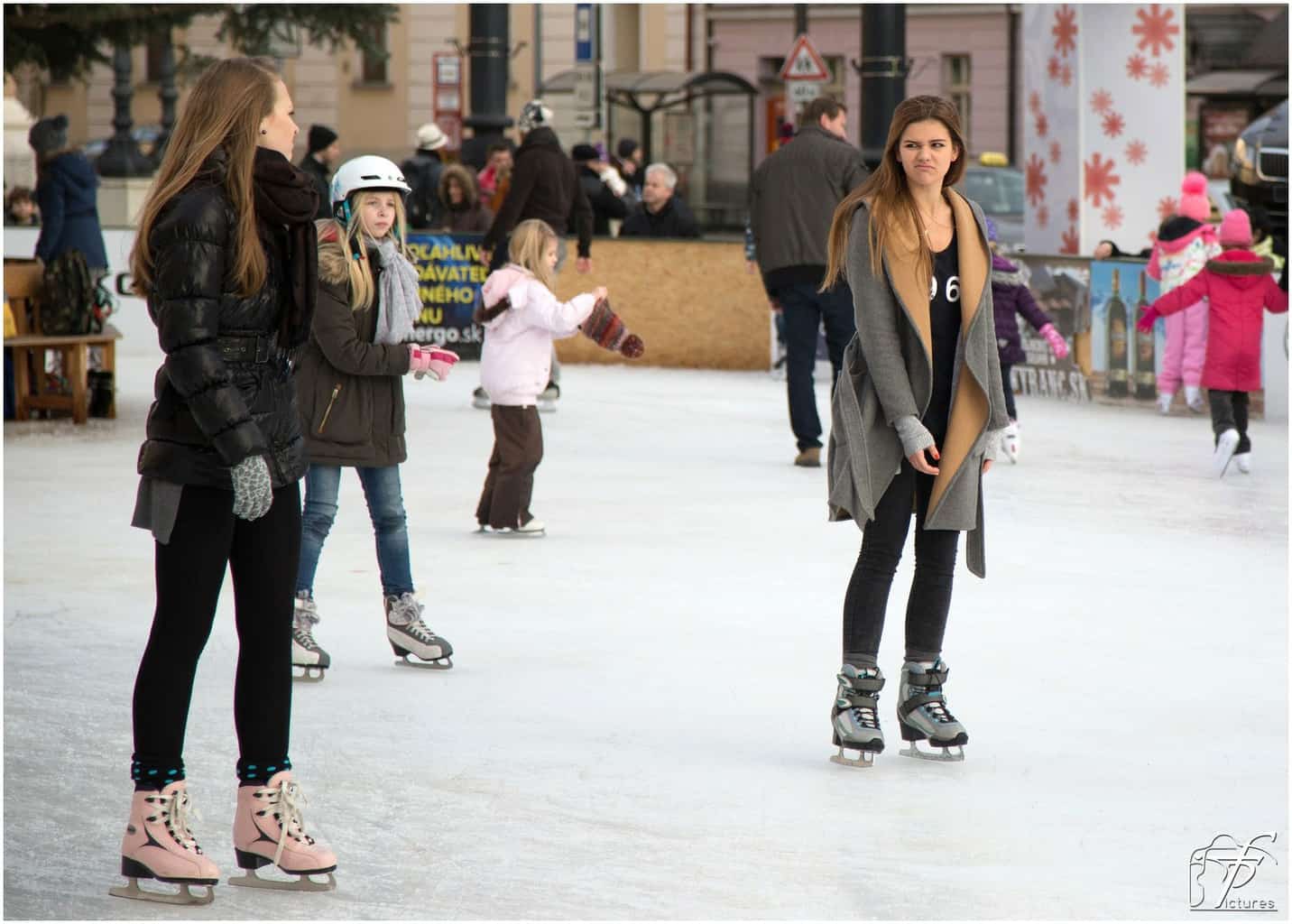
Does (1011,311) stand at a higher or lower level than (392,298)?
lower

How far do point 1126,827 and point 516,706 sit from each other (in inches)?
69.9

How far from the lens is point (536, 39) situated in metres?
34.1

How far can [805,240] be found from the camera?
1055cm

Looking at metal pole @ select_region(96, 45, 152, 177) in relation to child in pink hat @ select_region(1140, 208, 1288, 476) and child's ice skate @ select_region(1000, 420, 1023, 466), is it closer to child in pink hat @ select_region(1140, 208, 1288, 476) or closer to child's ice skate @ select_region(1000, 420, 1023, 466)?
child's ice skate @ select_region(1000, 420, 1023, 466)

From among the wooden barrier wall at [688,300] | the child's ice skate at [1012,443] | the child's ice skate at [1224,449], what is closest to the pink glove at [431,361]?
the child's ice skate at [1012,443]

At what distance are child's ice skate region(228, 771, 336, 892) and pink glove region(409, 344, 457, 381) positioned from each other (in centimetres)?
141

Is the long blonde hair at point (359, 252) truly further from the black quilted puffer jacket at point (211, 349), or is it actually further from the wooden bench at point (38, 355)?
the wooden bench at point (38, 355)

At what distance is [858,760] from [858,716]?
4.0 inches

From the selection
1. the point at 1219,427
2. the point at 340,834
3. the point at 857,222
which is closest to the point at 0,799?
the point at 340,834

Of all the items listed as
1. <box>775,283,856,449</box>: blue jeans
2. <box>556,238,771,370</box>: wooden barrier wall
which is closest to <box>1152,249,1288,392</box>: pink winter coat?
<box>775,283,856,449</box>: blue jeans

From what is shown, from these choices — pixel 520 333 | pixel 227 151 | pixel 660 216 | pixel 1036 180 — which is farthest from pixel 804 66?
pixel 227 151

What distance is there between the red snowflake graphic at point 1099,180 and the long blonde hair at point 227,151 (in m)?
12.8

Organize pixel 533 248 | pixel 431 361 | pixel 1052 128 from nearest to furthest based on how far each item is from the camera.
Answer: pixel 431 361
pixel 533 248
pixel 1052 128

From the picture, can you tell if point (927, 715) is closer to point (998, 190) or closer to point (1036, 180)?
point (1036, 180)
